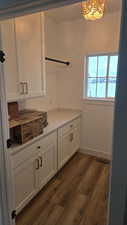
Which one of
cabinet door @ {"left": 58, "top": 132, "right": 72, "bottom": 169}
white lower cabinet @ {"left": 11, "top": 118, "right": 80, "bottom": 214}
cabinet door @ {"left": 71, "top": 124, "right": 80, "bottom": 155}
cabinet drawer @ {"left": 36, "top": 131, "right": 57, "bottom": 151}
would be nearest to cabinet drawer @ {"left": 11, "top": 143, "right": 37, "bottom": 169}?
white lower cabinet @ {"left": 11, "top": 118, "right": 80, "bottom": 214}

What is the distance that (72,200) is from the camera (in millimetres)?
1991

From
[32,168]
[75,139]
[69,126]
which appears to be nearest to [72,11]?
[69,126]

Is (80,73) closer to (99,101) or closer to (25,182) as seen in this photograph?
(99,101)

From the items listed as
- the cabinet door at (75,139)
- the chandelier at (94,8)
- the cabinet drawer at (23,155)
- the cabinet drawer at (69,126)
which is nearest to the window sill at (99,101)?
the cabinet drawer at (69,126)

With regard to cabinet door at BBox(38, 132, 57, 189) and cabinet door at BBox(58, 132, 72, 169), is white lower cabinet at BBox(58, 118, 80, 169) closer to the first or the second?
cabinet door at BBox(58, 132, 72, 169)

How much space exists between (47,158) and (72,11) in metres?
2.47

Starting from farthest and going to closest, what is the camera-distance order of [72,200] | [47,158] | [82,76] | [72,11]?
[82,76], [72,11], [47,158], [72,200]

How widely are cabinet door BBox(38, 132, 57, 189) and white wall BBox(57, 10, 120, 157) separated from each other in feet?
3.75

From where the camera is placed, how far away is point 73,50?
3074 mm

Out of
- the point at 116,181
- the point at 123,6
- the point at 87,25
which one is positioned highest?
the point at 87,25

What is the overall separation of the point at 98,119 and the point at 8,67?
2.07m

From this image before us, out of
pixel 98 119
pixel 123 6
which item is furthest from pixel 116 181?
pixel 98 119

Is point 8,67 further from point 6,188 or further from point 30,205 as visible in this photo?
point 30,205

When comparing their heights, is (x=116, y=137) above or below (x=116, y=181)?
above
